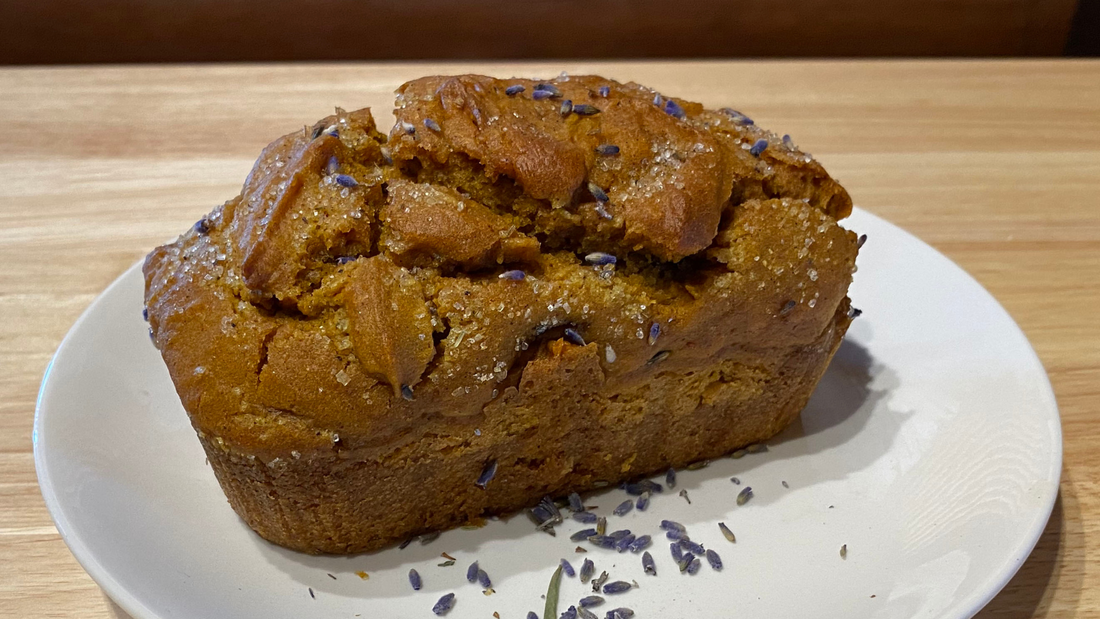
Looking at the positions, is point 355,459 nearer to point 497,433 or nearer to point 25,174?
point 497,433

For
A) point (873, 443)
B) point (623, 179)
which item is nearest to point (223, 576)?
point (623, 179)

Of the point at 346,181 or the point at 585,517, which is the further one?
the point at 585,517

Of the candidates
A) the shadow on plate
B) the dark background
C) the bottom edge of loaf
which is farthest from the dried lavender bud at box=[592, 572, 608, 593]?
the dark background

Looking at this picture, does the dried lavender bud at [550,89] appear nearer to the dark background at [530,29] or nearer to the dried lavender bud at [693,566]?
the dried lavender bud at [693,566]

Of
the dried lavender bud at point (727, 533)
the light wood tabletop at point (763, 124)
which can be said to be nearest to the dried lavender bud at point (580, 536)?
the dried lavender bud at point (727, 533)

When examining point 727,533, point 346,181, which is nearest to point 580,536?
point 727,533

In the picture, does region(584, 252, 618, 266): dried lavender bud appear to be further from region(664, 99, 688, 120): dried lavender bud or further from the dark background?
the dark background

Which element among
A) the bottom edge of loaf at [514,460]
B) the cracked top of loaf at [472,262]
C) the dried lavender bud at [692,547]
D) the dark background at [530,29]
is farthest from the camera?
the dark background at [530,29]

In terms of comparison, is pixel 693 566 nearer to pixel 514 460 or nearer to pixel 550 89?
pixel 514 460
